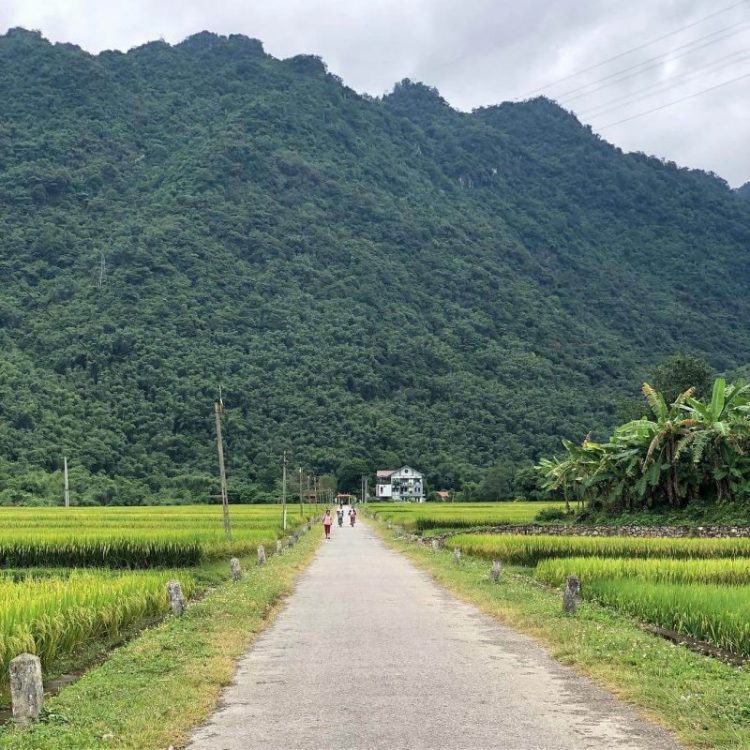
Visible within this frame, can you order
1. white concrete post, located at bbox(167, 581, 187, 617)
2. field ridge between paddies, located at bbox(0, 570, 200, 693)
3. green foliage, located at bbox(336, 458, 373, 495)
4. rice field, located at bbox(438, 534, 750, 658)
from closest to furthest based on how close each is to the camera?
field ridge between paddies, located at bbox(0, 570, 200, 693) → rice field, located at bbox(438, 534, 750, 658) → white concrete post, located at bbox(167, 581, 187, 617) → green foliage, located at bbox(336, 458, 373, 495)

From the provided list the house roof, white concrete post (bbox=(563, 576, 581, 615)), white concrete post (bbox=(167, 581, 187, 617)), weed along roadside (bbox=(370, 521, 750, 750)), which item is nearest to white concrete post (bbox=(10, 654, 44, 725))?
weed along roadside (bbox=(370, 521, 750, 750))

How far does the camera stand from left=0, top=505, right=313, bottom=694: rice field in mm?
9742

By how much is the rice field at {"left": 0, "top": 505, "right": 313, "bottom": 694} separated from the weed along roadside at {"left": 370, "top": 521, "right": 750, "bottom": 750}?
227 inches

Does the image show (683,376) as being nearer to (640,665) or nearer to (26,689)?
(640,665)

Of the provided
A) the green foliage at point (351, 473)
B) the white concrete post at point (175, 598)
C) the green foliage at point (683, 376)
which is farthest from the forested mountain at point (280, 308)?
the white concrete post at point (175, 598)

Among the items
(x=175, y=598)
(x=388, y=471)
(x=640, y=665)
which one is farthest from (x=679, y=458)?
(x=388, y=471)

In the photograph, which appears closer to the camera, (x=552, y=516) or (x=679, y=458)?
(x=679, y=458)

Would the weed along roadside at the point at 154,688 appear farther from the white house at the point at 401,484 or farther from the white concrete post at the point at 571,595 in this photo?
the white house at the point at 401,484

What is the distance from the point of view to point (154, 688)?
333 inches

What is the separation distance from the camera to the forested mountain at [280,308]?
9050 cm

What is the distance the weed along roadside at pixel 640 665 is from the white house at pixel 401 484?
89986 mm

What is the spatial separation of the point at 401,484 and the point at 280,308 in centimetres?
3316

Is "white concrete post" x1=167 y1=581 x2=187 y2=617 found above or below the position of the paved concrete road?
above

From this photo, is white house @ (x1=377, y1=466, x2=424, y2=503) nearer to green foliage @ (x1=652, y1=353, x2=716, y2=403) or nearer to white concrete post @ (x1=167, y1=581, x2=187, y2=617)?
green foliage @ (x1=652, y1=353, x2=716, y2=403)
